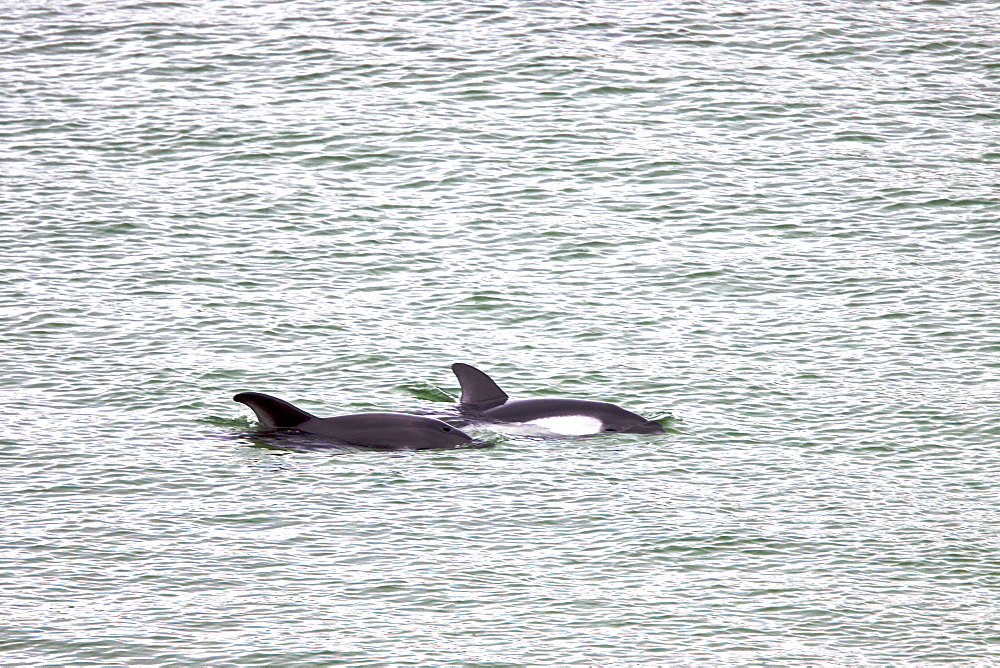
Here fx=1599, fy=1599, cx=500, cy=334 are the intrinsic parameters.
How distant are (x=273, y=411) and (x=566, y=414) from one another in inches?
123

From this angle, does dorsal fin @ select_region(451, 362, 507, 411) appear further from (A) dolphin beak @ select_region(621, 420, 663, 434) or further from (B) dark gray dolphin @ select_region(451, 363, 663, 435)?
(A) dolphin beak @ select_region(621, 420, 663, 434)

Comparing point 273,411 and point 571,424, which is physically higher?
point 273,411

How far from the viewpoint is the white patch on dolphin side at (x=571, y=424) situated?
1723 cm

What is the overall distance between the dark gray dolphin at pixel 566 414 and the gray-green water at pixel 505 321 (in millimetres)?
263

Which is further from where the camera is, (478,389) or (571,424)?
(478,389)

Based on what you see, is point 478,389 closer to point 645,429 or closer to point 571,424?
point 571,424

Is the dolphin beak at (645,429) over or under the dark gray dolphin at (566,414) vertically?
under

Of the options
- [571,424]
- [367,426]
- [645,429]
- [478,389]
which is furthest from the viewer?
[478,389]

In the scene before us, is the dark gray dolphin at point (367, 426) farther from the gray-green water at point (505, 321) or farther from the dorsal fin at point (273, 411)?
the gray-green water at point (505, 321)

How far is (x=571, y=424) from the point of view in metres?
17.3

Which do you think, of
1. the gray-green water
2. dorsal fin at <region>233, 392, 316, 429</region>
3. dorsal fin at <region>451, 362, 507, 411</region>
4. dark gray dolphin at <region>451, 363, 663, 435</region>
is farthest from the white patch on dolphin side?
dorsal fin at <region>233, 392, 316, 429</region>

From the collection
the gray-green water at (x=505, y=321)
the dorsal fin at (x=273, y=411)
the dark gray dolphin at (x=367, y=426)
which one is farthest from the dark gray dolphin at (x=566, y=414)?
the dorsal fin at (x=273, y=411)

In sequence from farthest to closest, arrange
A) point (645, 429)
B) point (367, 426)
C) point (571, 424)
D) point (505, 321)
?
point (505, 321), point (645, 429), point (571, 424), point (367, 426)

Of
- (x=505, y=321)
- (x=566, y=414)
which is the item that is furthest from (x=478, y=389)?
(x=505, y=321)
